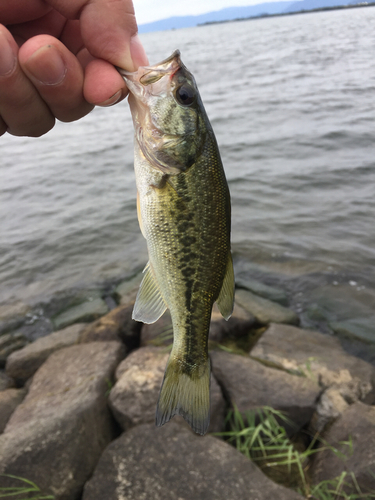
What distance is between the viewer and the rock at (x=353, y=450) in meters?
3.24

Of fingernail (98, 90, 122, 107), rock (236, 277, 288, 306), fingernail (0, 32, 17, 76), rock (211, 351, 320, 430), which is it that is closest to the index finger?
fingernail (98, 90, 122, 107)

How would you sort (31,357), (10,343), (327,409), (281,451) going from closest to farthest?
(281,451) < (327,409) < (31,357) < (10,343)

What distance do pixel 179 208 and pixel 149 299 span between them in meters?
0.56

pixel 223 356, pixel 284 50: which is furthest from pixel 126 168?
pixel 284 50

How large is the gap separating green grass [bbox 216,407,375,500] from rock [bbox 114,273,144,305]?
332cm

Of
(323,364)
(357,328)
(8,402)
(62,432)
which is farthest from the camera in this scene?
(357,328)

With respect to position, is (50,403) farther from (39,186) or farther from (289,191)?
(39,186)

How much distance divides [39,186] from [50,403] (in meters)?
10.0

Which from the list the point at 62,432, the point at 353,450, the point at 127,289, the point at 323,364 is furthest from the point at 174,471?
the point at 127,289

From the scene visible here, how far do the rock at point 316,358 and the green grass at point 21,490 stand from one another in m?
2.78

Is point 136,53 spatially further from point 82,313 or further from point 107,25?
point 82,313

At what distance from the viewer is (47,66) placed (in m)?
1.83

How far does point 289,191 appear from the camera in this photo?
1045 centimetres

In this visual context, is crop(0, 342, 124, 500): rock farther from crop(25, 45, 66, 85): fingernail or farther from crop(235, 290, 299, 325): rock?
crop(25, 45, 66, 85): fingernail
